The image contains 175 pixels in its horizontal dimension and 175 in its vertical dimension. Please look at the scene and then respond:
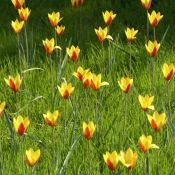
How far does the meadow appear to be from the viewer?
2.21m

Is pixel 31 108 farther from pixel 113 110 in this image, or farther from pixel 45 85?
pixel 113 110

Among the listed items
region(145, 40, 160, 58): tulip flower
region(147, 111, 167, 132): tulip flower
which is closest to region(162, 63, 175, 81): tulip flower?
region(145, 40, 160, 58): tulip flower

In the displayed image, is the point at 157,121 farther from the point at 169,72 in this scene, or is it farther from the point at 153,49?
the point at 153,49

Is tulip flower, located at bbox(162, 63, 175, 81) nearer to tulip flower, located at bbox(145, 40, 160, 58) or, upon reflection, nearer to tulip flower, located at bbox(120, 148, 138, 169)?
A: tulip flower, located at bbox(145, 40, 160, 58)

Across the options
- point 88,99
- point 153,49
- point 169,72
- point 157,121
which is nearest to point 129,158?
point 157,121

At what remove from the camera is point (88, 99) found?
10.2ft

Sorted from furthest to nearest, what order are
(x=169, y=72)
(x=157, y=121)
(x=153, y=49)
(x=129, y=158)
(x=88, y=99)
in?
(x=88, y=99) → (x=153, y=49) → (x=169, y=72) → (x=157, y=121) → (x=129, y=158)

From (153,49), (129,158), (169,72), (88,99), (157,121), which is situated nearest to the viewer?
(129,158)

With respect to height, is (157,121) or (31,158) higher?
(157,121)

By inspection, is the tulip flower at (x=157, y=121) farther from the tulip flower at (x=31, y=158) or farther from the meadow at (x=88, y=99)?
the tulip flower at (x=31, y=158)

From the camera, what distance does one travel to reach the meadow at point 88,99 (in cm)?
221

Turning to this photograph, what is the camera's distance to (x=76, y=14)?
549 centimetres

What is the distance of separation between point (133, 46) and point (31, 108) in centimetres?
135

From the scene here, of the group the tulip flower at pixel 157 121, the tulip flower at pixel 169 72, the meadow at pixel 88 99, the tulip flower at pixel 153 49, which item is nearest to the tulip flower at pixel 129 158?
the meadow at pixel 88 99
